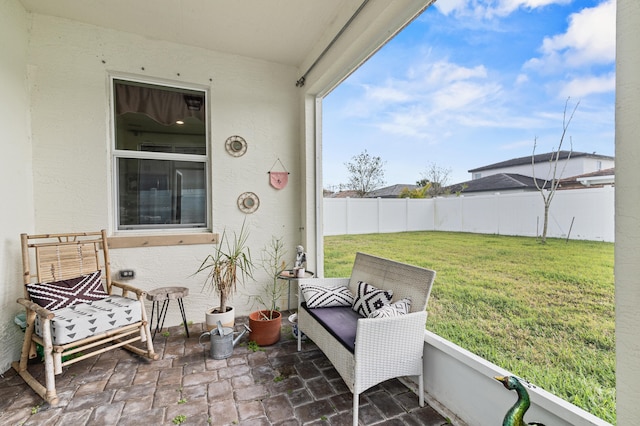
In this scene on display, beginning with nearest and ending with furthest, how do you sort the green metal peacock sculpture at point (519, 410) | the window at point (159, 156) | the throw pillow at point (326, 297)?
1. the green metal peacock sculpture at point (519, 410)
2. the throw pillow at point (326, 297)
3. the window at point (159, 156)

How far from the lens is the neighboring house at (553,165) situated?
130 cm

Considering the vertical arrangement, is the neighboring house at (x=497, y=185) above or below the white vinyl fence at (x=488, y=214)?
above

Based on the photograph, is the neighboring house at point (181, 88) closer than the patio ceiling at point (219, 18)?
Yes

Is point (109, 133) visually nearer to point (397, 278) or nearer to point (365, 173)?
point (365, 173)

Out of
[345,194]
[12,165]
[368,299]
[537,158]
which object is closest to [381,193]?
[345,194]

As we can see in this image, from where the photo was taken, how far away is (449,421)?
167 centimetres

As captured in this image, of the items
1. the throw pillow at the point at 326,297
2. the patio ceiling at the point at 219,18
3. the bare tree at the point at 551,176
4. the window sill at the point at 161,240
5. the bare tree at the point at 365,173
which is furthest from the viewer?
the bare tree at the point at 365,173

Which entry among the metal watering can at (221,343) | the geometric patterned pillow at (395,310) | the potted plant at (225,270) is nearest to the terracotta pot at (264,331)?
the metal watering can at (221,343)

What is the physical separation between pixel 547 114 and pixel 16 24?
12.8ft

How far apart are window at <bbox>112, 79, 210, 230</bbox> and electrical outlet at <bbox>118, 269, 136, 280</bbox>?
0.43 m

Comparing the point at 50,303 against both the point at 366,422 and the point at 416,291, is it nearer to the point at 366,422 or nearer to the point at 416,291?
the point at 366,422

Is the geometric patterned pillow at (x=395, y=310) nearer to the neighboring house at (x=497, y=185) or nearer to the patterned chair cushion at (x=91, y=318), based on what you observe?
the neighboring house at (x=497, y=185)

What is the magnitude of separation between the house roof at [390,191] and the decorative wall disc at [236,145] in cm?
149

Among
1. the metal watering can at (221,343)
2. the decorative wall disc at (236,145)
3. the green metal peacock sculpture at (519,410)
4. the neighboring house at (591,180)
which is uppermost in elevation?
the decorative wall disc at (236,145)
